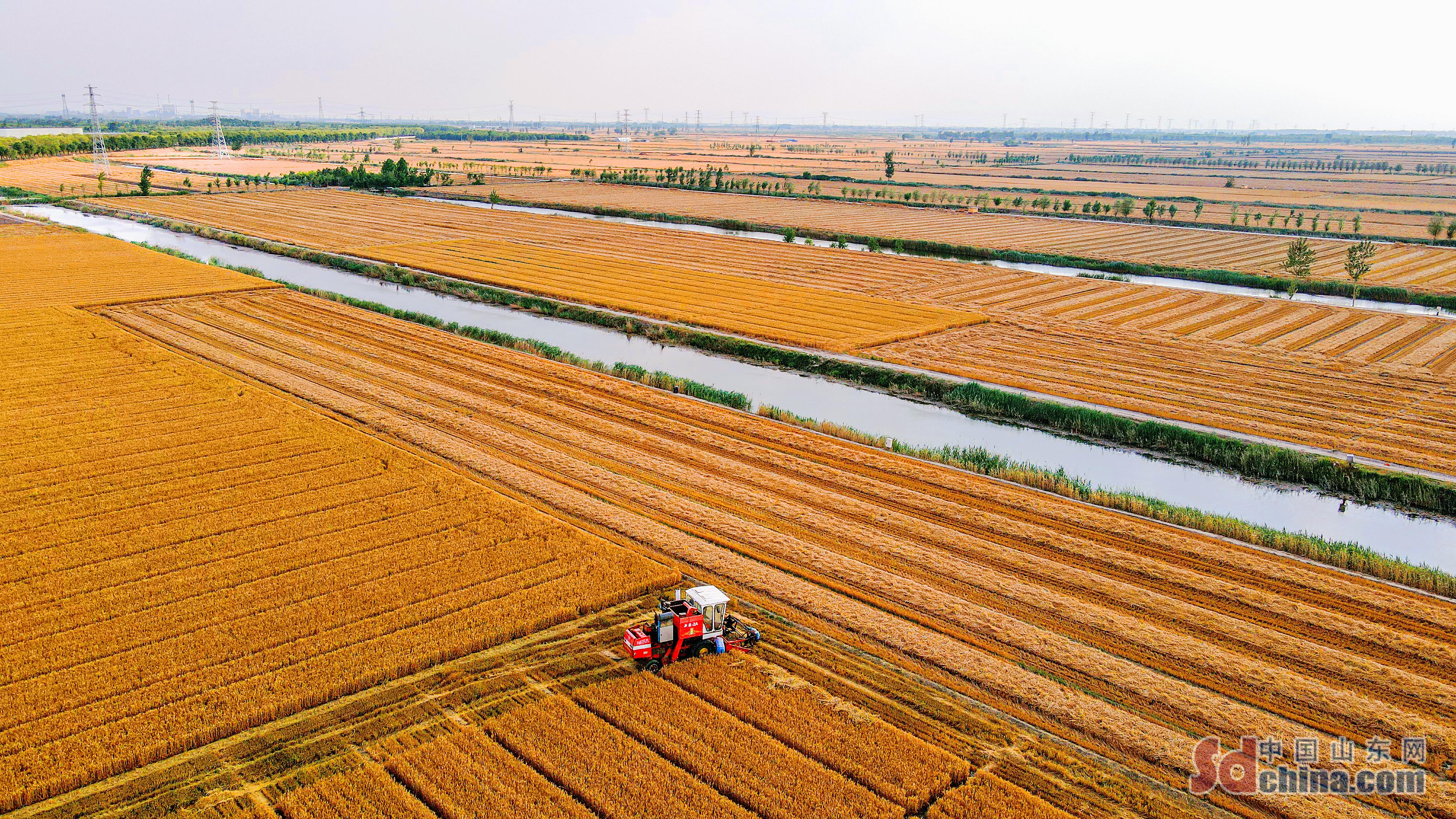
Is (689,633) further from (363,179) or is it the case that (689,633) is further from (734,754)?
(363,179)

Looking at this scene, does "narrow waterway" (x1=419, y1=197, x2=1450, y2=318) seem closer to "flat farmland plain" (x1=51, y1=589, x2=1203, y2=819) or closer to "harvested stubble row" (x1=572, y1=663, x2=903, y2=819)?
"flat farmland plain" (x1=51, y1=589, x2=1203, y2=819)

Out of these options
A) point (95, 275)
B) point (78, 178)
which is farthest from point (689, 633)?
point (78, 178)

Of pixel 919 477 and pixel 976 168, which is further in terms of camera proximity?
pixel 976 168

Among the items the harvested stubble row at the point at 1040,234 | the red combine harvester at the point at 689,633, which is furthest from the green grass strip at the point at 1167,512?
the harvested stubble row at the point at 1040,234

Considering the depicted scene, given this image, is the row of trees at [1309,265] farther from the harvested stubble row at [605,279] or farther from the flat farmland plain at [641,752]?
the flat farmland plain at [641,752]

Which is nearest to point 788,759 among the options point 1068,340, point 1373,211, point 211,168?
point 1068,340

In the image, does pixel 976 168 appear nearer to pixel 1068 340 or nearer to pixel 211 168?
pixel 211 168
